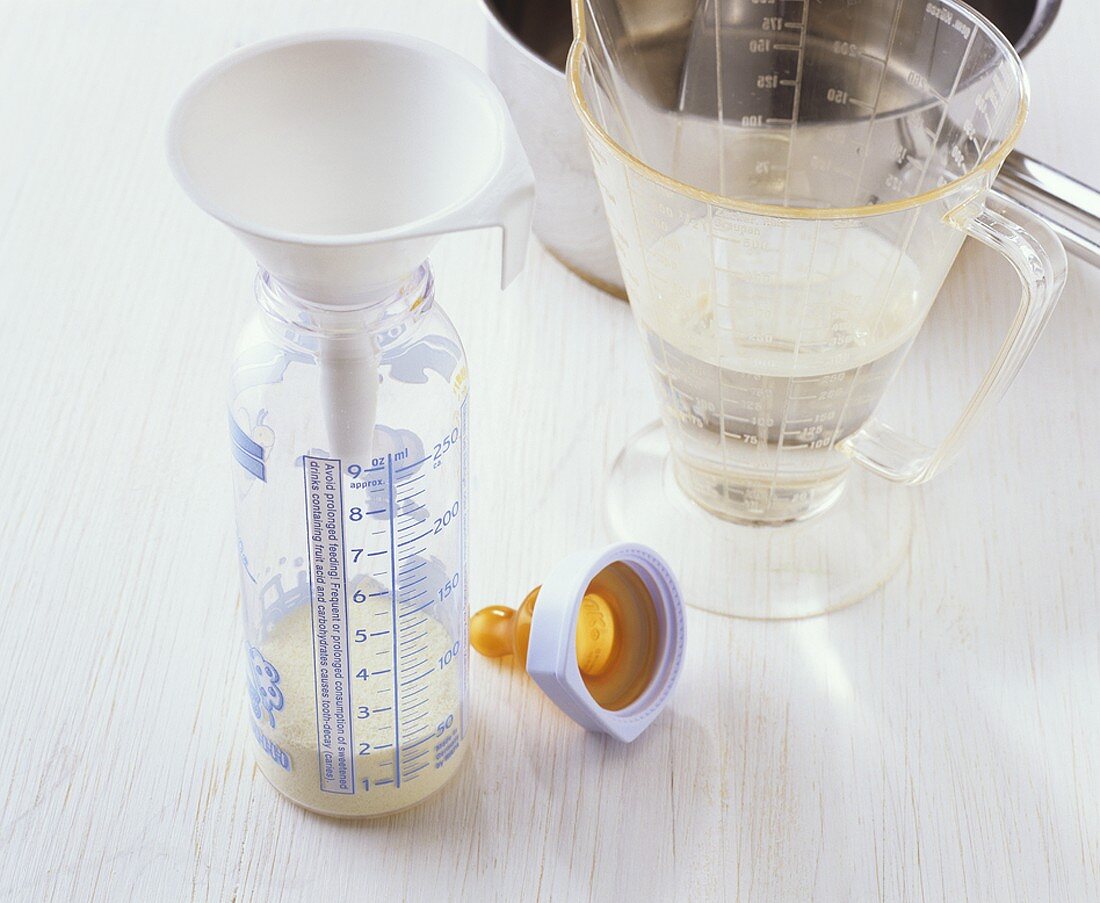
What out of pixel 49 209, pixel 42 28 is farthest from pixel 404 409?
pixel 42 28

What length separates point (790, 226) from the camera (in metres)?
0.54

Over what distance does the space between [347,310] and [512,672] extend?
0.78ft

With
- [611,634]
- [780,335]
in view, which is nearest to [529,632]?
[611,634]

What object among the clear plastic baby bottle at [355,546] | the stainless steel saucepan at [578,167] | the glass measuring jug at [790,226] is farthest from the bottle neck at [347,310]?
the stainless steel saucepan at [578,167]

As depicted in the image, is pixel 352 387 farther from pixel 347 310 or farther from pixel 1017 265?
pixel 1017 265

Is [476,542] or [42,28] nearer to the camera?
[476,542]

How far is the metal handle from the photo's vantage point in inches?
25.9

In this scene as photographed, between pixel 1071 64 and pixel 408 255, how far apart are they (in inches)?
26.5

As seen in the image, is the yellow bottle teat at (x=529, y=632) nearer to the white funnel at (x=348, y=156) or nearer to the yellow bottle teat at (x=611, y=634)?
the yellow bottle teat at (x=611, y=634)

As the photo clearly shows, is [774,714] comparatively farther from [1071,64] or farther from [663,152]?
[1071,64]

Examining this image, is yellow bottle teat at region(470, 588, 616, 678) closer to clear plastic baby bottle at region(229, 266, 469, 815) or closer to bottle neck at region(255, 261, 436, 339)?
clear plastic baby bottle at region(229, 266, 469, 815)

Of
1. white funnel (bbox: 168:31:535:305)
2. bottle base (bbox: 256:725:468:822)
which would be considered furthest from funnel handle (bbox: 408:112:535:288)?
bottle base (bbox: 256:725:468:822)

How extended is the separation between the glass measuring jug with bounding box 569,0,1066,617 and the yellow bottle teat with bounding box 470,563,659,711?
0.06m

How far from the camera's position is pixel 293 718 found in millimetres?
554
